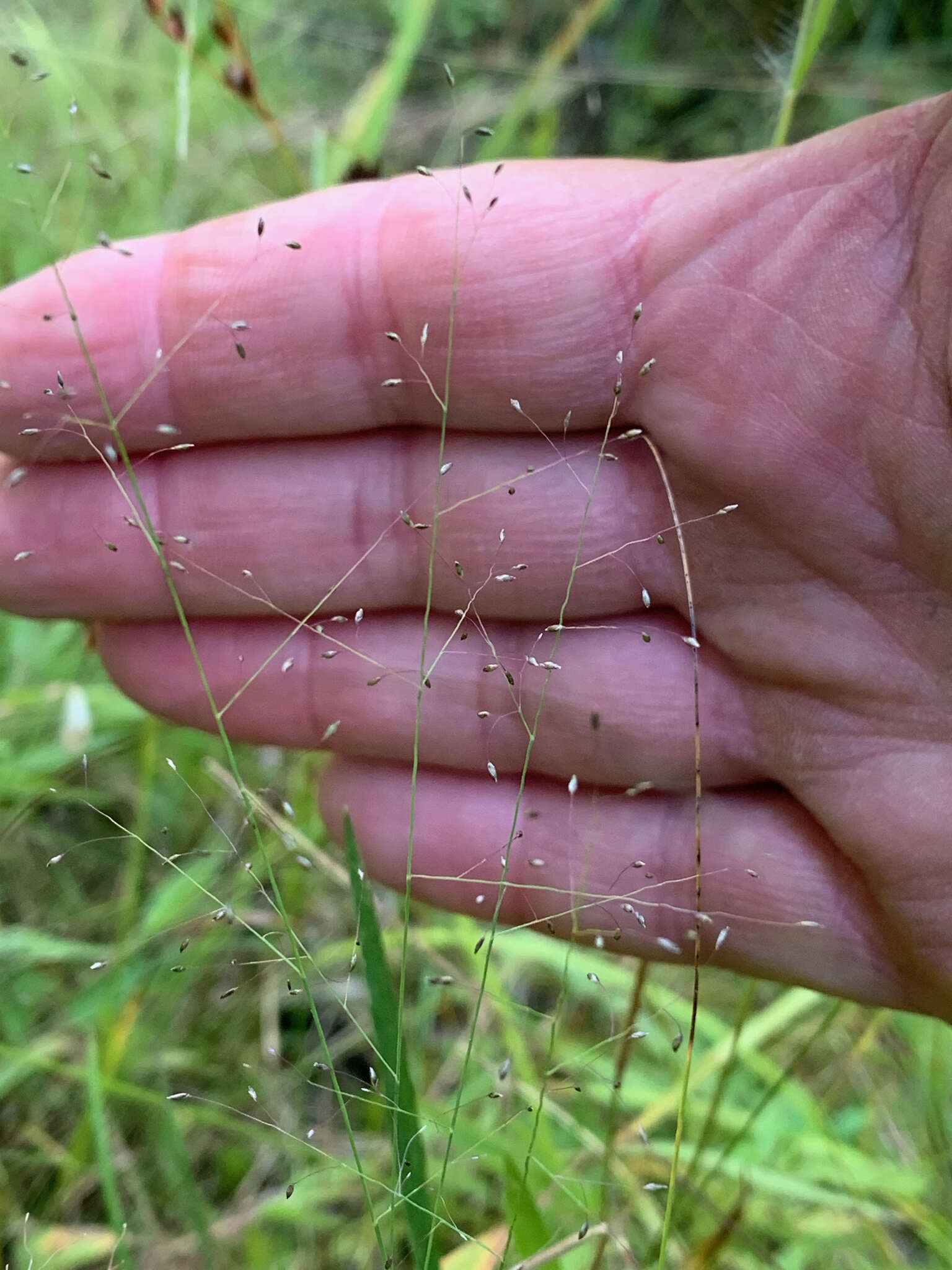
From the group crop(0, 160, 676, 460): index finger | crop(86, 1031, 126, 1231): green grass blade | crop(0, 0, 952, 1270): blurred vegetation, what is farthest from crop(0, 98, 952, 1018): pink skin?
crop(86, 1031, 126, 1231): green grass blade

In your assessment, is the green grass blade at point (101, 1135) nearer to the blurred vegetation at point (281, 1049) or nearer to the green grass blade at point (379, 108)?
the blurred vegetation at point (281, 1049)

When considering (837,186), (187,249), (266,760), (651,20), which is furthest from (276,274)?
(651,20)

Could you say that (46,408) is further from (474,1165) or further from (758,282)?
(474,1165)

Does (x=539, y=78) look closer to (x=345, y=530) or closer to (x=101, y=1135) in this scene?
Result: (x=345, y=530)

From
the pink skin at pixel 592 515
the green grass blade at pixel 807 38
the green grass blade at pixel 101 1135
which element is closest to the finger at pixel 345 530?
the pink skin at pixel 592 515

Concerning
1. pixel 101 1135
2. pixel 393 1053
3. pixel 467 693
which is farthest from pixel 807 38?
pixel 101 1135

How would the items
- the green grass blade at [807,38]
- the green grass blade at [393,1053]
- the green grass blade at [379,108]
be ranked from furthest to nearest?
the green grass blade at [379,108] → the green grass blade at [807,38] → the green grass blade at [393,1053]
